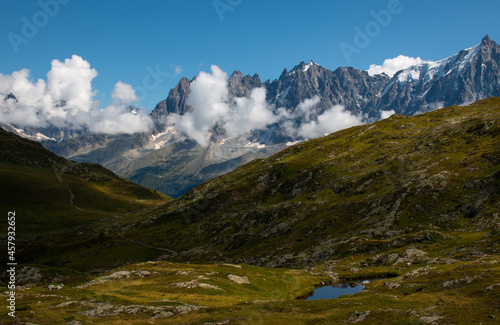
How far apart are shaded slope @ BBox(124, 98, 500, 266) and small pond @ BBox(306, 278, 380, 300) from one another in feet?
72.6

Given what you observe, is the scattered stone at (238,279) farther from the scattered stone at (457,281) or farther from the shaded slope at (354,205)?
the scattered stone at (457,281)

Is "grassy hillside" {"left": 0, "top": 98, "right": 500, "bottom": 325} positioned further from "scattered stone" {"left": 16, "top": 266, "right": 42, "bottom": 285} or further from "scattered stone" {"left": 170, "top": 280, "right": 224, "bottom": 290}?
"scattered stone" {"left": 16, "top": 266, "right": 42, "bottom": 285}

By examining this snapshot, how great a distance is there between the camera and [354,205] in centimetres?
11819

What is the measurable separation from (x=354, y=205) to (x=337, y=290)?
56861mm

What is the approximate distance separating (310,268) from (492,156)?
244 ft

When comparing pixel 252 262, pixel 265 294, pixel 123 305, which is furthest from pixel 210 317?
pixel 252 262

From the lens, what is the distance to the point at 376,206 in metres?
109

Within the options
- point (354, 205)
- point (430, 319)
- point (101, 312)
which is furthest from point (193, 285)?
point (354, 205)

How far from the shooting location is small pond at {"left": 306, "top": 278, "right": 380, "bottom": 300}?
62906 millimetres

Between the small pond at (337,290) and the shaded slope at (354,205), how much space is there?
2211cm

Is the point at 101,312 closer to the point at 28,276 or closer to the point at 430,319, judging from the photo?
the point at 430,319

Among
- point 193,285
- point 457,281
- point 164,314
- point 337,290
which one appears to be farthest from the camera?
point 337,290

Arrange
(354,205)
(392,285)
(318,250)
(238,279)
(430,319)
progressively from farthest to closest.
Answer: (354,205) < (318,250) < (238,279) < (392,285) < (430,319)

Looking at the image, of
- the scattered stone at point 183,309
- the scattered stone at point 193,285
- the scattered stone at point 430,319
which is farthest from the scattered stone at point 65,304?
the scattered stone at point 430,319
